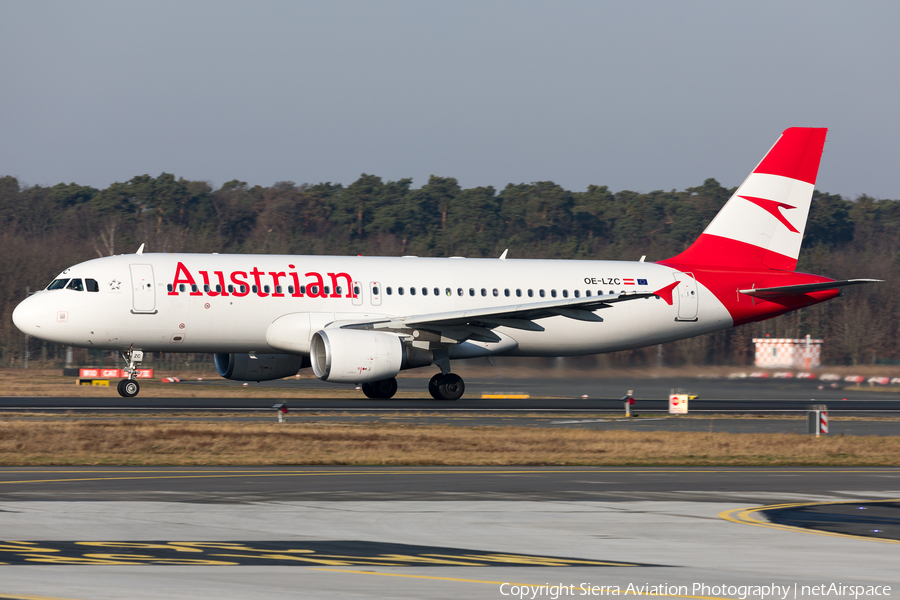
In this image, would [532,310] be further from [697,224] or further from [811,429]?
[697,224]

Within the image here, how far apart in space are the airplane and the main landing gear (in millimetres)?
57

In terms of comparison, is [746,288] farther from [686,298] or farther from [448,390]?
[448,390]

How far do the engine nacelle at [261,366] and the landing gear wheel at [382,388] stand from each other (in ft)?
7.10

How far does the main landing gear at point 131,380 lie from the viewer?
110ft

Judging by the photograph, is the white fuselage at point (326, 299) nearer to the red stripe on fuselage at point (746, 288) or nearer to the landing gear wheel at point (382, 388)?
the red stripe on fuselage at point (746, 288)

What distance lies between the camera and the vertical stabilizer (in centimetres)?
4041

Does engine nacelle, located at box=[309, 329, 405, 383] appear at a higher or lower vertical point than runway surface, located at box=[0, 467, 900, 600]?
higher

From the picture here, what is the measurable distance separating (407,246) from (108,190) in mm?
31488

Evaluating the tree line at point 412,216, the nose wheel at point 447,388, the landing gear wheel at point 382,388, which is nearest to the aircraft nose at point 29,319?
the landing gear wheel at point 382,388

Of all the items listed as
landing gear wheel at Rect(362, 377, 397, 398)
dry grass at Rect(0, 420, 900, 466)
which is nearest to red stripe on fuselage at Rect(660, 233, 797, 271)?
landing gear wheel at Rect(362, 377, 397, 398)

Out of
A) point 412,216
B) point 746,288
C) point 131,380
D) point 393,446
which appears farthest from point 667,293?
point 412,216

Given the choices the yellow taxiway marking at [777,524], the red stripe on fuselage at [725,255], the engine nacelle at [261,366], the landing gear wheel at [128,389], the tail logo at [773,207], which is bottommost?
the yellow taxiway marking at [777,524]

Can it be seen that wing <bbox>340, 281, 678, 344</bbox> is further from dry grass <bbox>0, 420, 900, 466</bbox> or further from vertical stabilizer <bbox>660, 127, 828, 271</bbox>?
dry grass <bbox>0, 420, 900, 466</bbox>

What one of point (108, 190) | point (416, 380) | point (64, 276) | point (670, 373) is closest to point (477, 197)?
point (108, 190)
